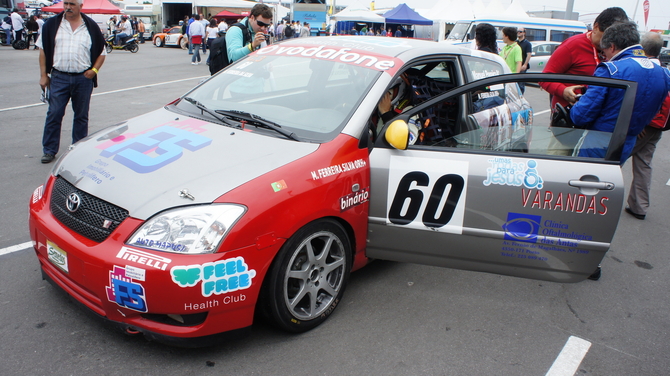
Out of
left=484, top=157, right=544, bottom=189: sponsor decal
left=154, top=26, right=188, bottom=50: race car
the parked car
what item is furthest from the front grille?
left=154, top=26, right=188, bottom=50: race car

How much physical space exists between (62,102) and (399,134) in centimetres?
449

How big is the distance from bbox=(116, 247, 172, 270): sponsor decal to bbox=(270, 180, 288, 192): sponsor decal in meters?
0.61

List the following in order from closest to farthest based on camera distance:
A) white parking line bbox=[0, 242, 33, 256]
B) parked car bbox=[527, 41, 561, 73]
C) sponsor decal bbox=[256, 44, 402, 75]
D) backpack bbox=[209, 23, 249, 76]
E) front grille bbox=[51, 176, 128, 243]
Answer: front grille bbox=[51, 176, 128, 243], sponsor decal bbox=[256, 44, 402, 75], white parking line bbox=[0, 242, 33, 256], backpack bbox=[209, 23, 249, 76], parked car bbox=[527, 41, 561, 73]

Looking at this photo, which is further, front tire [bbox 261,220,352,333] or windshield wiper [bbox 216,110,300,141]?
windshield wiper [bbox 216,110,300,141]

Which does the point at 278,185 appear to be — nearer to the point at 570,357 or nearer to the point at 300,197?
the point at 300,197

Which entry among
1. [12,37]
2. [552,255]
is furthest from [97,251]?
[12,37]

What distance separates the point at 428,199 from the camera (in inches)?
119

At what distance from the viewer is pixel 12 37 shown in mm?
20938

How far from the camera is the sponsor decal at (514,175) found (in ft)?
9.79

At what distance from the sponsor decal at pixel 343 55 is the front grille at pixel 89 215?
5.95ft

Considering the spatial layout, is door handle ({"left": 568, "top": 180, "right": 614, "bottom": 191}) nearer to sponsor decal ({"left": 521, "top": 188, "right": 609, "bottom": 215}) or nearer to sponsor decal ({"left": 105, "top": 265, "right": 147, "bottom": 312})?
sponsor decal ({"left": 521, "top": 188, "right": 609, "bottom": 215})

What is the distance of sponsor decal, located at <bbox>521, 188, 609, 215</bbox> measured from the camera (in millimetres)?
2971

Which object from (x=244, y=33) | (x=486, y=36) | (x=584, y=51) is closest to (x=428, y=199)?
(x=584, y=51)

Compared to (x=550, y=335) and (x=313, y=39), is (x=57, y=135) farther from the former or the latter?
(x=550, y=335)
